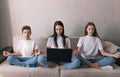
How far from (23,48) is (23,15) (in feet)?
2.21

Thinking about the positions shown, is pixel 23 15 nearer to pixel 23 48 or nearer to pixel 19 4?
pixel 19 4

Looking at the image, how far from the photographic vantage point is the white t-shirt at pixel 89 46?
320cm

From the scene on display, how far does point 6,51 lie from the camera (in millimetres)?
3139

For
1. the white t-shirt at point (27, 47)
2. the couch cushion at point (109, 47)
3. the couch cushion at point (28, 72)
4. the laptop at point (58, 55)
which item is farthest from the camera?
the couch cushion at point (109, 47)

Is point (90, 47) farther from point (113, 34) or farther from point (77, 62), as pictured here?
point (113, 34)

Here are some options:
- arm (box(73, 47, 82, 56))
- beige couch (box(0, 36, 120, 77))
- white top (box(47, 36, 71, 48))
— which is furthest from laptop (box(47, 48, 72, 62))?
white top (box(47, 36, 71, 48))

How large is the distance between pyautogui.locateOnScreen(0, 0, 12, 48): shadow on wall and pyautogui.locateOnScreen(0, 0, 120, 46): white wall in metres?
0.06

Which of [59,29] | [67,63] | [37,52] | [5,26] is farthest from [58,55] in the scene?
[5,26]

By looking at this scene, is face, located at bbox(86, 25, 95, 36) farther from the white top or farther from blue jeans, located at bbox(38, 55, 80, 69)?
Result: blue jeans, located at bbox(38, 55, 80, 69)

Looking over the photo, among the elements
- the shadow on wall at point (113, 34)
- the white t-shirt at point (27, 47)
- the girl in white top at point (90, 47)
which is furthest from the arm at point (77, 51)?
the shadow on wall at point (113, 34)

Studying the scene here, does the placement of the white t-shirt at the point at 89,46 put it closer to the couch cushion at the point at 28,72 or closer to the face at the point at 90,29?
the face at the point at 90,29

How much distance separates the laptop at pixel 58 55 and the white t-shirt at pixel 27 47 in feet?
1.22

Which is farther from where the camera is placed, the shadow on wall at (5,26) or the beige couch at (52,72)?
the shadow on wall at (5,26)

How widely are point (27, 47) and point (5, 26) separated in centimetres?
72
